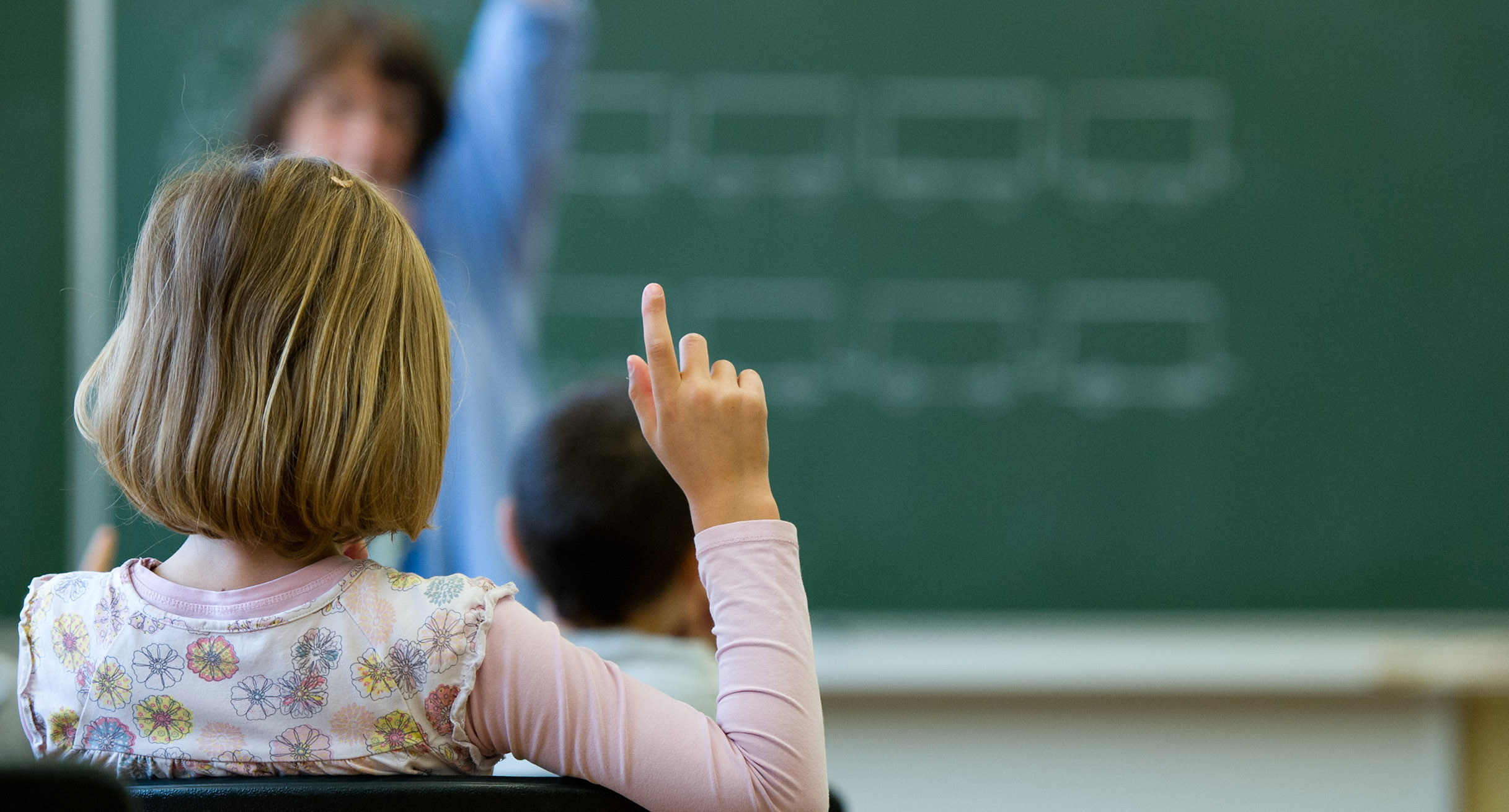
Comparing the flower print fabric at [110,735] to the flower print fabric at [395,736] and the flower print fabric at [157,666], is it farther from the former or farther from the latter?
the flower print fabric at [395,736]

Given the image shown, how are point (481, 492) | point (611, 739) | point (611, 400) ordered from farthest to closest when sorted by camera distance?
point (481, 492), point (611, 400), point (611, 739)

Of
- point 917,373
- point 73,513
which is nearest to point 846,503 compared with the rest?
point 917,373

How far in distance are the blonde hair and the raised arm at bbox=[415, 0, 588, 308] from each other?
155 cm

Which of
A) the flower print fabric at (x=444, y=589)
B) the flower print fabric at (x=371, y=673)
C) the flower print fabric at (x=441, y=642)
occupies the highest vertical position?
the flower print fabric at (x=444, y=589)

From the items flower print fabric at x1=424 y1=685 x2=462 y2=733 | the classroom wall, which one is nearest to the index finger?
flower print fabric at x1=424 y1=685 x2=462 y2=733

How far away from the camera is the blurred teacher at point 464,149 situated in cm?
230

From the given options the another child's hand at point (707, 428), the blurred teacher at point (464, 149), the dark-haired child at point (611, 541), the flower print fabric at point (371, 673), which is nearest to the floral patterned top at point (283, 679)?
the flower print fabric at point (371, 673)

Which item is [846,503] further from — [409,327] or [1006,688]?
[409,327]

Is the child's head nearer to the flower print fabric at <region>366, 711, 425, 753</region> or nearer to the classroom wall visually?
the flower print fabric at <region>366, 711, 425, 753</region>

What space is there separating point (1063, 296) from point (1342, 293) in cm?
58

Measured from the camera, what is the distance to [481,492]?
2.33 metres

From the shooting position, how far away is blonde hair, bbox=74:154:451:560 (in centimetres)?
71

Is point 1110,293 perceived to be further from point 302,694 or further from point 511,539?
point 302,694

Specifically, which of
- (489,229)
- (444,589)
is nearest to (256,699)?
(444,589)
